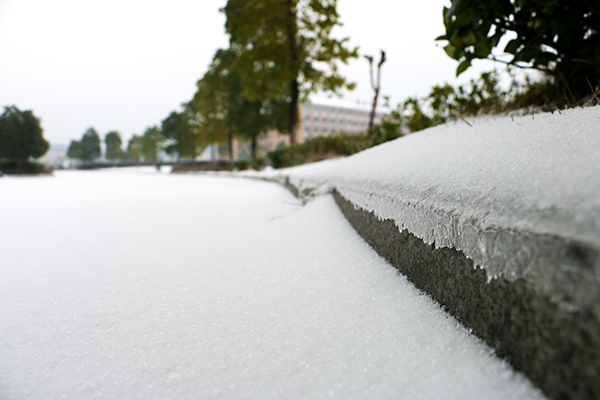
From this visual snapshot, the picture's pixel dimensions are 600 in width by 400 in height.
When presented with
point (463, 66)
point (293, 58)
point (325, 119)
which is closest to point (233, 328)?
point (463, 66)

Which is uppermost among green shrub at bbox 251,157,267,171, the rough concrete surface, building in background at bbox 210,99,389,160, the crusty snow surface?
building in background at bbox 210,99,389,160

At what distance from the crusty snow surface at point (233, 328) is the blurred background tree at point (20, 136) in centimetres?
2792

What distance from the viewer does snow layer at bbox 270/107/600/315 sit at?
1.53 feet

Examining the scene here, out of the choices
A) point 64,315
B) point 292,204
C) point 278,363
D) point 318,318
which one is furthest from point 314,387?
point 292,204

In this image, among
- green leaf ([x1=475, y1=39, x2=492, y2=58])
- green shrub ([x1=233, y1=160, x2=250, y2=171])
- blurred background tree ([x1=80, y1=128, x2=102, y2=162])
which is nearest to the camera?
green leaf ([x1=475, y1=39, x2=492, y2=58])

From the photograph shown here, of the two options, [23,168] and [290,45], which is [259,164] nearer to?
[290,45]

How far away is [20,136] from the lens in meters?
22.8

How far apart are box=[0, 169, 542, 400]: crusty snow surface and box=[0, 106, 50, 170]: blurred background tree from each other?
91.6 ft

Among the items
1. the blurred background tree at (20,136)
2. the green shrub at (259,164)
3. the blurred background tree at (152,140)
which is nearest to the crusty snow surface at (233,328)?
the green shrub at (259,164)

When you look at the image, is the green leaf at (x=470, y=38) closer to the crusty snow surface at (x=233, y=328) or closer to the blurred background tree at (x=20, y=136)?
the crusty snow surface at (x=233, y=328)

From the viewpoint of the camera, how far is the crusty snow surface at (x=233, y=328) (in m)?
0.76

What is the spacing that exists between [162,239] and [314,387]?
1843 millimetres

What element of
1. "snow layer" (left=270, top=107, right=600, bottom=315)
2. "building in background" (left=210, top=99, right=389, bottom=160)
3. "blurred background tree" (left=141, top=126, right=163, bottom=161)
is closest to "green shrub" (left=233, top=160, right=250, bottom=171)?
"snow layer" (left=270, top=107, right=600, bottom=315)

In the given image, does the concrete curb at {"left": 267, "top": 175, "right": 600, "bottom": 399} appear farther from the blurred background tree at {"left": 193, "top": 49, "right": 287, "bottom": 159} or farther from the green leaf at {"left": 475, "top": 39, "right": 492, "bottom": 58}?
the blurred background tree at {"left": 193, "top": 49, "right": 287, "bottom": 159}
